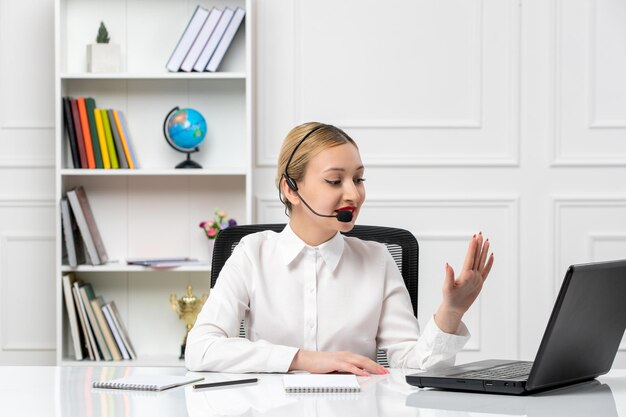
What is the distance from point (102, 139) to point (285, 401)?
7.33 feet

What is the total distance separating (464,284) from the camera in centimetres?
→ 140

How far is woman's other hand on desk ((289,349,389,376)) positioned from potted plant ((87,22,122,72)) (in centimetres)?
209

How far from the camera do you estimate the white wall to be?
3.30m

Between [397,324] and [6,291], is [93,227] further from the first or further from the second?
[397,324]

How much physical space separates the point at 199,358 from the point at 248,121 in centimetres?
175

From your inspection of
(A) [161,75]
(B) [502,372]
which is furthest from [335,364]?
(A) [161,75]

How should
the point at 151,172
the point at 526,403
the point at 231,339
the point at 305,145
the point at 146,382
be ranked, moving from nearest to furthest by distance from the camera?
the point at 526,403 → the point at 146,382 → the point at 231,339 → the point at 305,145 → the point at 151,172

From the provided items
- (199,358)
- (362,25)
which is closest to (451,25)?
(362,25)

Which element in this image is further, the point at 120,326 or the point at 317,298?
the point at 120,326

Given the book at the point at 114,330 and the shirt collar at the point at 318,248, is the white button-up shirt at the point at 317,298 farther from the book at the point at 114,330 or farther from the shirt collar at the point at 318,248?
the book at the point at 114,330

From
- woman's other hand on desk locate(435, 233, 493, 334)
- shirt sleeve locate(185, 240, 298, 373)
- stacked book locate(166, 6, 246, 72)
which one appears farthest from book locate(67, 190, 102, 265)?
woman's other hand on desk locate(435, 233, 493, 334)

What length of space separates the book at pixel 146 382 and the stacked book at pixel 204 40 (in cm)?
201

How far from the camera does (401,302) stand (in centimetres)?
179

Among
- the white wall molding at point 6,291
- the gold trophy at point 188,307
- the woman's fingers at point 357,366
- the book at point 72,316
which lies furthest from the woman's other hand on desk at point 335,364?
the white wall molding at point 6,291
